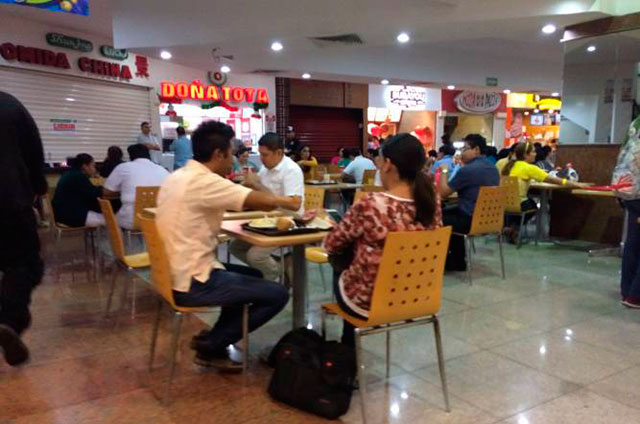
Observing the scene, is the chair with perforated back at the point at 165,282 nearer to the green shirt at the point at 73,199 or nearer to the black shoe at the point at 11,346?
the black shoe at the point at 11,346

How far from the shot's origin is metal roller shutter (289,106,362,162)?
13219 mm

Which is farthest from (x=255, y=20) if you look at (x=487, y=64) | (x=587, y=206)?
(x=487, y=64)

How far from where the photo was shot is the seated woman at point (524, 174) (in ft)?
18.7

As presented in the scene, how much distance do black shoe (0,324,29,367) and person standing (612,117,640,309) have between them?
3.90 metres

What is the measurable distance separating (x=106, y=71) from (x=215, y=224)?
760 cm

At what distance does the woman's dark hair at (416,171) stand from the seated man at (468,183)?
2.40 meters

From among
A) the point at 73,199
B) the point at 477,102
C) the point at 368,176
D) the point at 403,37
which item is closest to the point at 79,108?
the point at 73,199

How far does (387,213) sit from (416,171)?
0.75ft

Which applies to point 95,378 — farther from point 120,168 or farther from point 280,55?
point 280,55

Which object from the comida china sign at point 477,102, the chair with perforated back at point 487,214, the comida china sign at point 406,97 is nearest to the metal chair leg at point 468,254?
the chair with perforated back at point 487,214

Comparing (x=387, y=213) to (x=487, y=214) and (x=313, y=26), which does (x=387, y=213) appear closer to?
(x=487, y=214)

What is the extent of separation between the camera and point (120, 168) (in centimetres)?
464

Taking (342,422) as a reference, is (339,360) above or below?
above

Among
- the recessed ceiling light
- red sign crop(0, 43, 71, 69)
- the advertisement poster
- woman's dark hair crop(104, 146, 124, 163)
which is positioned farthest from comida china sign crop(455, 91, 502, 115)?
woman's dark hair crop(104, 146, 124, 163)
